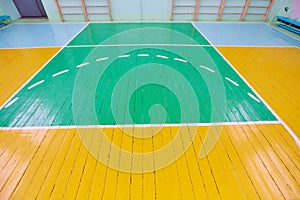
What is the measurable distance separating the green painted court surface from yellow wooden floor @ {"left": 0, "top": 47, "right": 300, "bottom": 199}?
29 cm

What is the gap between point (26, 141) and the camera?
2254 millimetres

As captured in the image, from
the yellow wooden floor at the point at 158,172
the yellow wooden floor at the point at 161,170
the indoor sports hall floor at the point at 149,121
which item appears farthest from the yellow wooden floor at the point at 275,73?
the yellow wooden floor at the point at 158,172

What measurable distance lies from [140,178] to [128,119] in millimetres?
944

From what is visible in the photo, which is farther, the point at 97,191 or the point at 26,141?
the point at 26,141

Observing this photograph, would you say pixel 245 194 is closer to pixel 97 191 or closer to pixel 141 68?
pixel 97 191

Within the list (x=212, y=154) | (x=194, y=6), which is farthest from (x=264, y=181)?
(x=194, y=6)

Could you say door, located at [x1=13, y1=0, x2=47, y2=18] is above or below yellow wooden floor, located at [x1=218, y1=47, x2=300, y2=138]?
above

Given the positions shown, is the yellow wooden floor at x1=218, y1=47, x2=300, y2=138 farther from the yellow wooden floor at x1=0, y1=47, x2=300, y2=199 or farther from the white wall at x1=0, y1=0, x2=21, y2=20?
the white wall at x1=0, y1=0, x2=21, y2=20

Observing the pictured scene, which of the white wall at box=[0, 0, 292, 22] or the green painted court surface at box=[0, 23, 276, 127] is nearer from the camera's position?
the green painted court surface at box=[0, 23, 276, 127]

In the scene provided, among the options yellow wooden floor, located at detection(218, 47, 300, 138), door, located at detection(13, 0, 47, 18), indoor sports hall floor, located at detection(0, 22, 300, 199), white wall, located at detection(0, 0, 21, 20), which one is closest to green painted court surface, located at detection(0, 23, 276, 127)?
indoor sports hall floor, located at detection(0, 22, 300, 199)

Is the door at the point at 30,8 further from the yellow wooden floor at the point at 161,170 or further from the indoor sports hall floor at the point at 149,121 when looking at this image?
the yellow wooden floor at the point at 161,170

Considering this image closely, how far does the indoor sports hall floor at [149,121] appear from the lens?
1835 millimetres

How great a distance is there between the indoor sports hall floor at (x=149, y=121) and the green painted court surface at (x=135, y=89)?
0.07 feet

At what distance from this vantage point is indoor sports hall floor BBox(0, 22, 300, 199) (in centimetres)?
183
